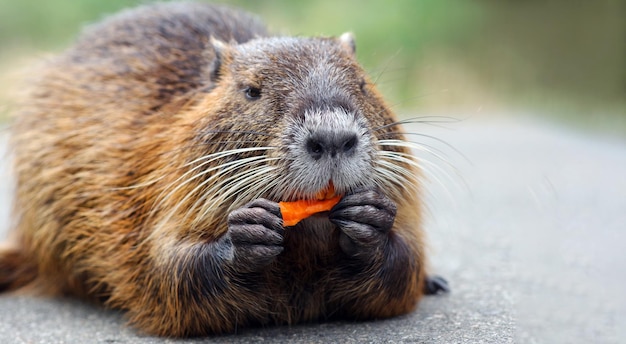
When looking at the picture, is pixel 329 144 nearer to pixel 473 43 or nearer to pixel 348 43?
pixel 348 43

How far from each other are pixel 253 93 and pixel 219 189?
46 centimetres

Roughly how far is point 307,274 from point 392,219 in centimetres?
49

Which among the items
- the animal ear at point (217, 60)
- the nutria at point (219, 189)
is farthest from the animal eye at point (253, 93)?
the animal ear at point (217, 60)

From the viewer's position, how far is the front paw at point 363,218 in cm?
329

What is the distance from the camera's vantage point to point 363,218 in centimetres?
331

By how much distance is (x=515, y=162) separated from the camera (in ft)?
32.6

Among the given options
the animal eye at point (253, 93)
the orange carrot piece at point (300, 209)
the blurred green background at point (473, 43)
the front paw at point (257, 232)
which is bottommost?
the front paw at point (257, 232)

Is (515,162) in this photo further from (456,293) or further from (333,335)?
(333,335)

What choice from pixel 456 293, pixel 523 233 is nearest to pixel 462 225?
pixel 523 233

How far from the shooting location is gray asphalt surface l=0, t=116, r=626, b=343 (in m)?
3.46

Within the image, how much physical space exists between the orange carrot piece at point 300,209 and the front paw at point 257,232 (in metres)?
0.05

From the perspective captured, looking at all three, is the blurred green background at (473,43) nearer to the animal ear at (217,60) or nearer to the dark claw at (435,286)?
the dark claw at (435,286)

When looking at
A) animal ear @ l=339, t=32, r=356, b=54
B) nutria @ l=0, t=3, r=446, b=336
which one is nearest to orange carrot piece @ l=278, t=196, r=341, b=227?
nutria @ l=0, t=3, r=446, b=336

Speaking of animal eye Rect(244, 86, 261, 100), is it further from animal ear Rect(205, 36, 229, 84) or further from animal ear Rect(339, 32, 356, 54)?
animal ear Rect(339, 32, 356, 54)
